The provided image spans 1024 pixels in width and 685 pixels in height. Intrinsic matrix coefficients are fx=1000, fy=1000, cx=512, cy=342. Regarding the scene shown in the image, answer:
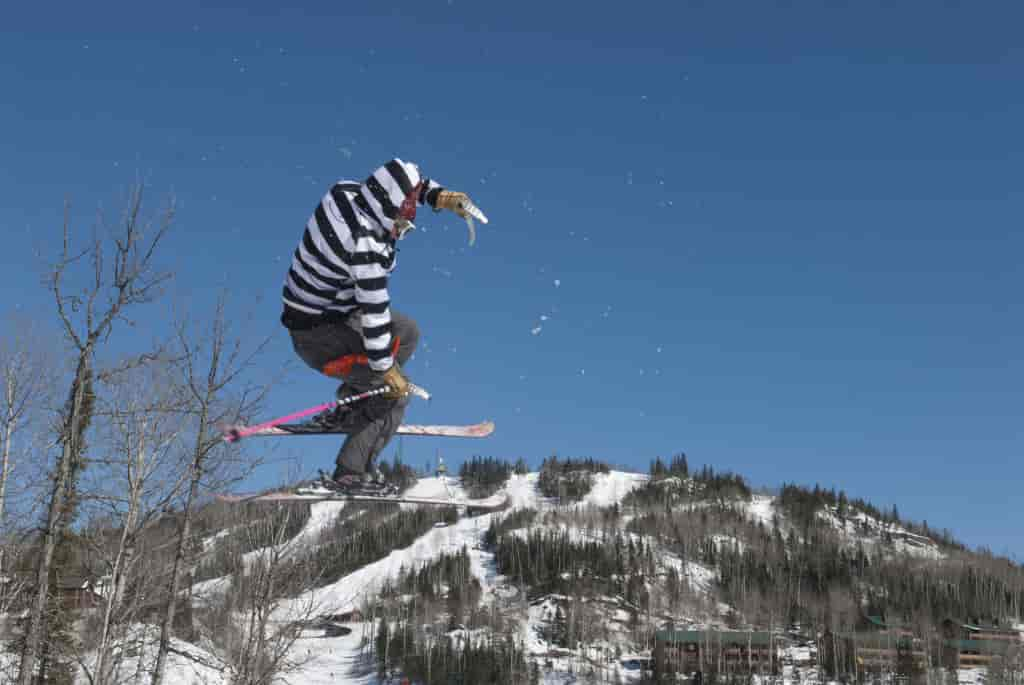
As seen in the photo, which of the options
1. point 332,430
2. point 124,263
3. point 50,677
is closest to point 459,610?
point 50,677

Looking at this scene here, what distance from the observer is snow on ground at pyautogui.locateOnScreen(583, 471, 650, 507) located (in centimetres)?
16988

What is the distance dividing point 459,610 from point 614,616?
57.8 ft

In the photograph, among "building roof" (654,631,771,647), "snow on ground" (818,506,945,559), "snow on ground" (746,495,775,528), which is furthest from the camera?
"snow on ground" (746,495,775,528)

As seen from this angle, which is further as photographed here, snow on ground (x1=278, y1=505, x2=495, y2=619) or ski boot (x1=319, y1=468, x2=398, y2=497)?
snow on ground (x1=278, y1=505, x2=495, y2=619)

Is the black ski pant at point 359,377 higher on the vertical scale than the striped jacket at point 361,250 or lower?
lower

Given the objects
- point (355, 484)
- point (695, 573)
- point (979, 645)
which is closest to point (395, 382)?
point (355, 484)

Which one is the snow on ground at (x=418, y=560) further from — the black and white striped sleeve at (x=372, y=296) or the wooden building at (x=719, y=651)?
the black and white striped sleeve at (x=372, y=296)

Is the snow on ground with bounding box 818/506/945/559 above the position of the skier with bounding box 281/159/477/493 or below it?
above

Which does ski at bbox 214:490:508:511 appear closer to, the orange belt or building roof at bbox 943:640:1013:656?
the orange belt

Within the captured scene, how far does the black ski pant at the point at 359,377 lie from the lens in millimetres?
7680

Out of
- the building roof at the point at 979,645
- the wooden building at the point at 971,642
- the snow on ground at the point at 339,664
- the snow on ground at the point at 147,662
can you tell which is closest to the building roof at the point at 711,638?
the wooden building at the point at 971,642

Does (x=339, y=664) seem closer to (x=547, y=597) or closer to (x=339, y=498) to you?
(x=547, y=597)

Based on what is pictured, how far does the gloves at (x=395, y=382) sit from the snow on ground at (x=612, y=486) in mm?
158061

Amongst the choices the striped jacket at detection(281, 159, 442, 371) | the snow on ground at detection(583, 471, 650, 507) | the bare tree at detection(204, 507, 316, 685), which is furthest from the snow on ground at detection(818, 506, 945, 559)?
the striped jacket at detection(281, 159, 442, 371)
